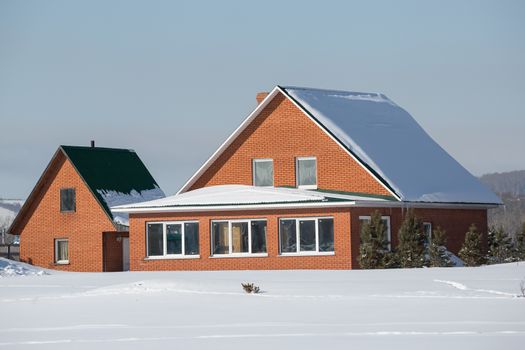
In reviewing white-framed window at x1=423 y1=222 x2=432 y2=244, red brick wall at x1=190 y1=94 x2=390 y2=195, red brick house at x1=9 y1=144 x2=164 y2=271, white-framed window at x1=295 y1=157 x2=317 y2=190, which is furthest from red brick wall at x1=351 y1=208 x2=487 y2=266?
red brick house at x1=9 y1=144 x2=164 y2=271

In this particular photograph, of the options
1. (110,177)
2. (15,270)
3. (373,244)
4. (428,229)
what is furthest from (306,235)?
(110,177)

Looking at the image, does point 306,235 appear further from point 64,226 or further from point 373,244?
point 64,226

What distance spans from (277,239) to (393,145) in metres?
7.67

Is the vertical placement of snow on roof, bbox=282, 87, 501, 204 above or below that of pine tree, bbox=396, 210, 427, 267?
above

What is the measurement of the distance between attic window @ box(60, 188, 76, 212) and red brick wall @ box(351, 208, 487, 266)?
16385 millimetres

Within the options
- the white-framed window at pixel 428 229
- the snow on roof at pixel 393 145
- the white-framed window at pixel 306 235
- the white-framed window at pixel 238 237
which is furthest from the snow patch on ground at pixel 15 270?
the white-framed window at pixel 428 229

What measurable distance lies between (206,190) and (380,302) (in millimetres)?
21231

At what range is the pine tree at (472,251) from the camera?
43.0 meters

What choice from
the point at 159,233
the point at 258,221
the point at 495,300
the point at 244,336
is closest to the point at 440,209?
the point at 258,221

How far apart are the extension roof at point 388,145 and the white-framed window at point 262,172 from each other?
51.9 inches

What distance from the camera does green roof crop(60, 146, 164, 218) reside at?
54.7m

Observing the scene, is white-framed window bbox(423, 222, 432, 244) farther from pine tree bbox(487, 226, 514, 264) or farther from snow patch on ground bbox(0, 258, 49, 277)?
snow patch on ground bbox(0, 258, 49, 277)

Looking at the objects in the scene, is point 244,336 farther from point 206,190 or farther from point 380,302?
point 206,190

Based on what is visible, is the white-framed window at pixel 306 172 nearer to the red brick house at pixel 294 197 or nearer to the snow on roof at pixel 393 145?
the red brick house at pixel 294 197
